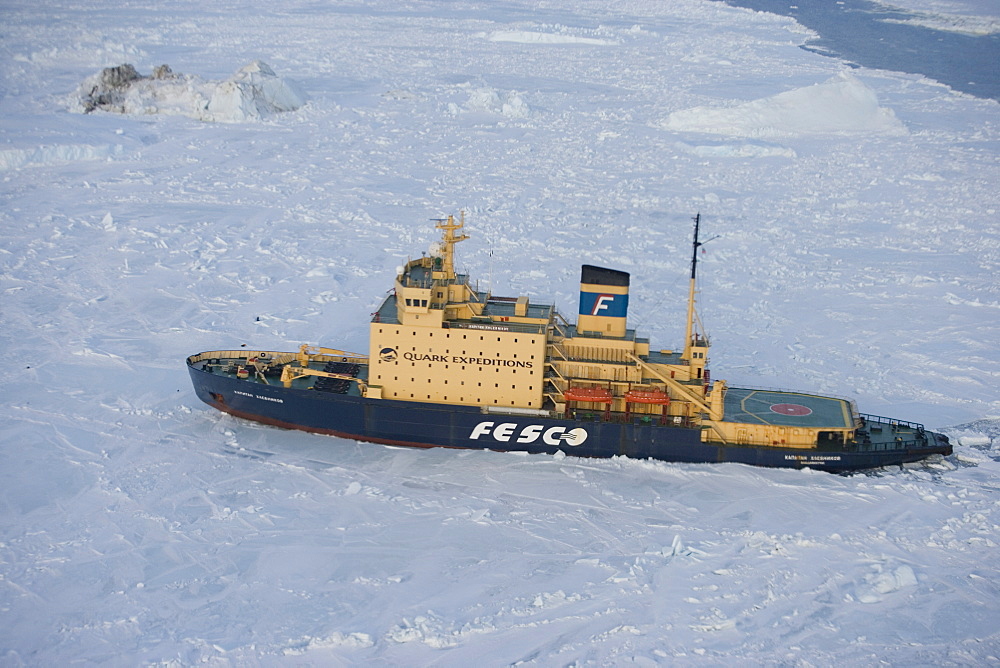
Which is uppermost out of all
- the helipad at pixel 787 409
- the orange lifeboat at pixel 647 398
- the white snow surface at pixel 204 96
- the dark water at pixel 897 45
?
the dark water at pixel 897 45

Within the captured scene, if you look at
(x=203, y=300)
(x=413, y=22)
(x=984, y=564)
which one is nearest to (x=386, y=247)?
(x=203, y=300)

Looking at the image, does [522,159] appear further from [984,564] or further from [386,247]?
[984,564]

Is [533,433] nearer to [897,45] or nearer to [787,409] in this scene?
[787,409]

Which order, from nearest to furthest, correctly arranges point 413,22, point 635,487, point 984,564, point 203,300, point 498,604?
1. point 498,604
2. point 984,564
3. point 635,487
4. point 203,300
5. point 413,22

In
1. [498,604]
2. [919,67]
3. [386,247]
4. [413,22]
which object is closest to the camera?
[498,604]

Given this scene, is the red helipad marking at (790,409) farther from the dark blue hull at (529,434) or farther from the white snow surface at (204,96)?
the white snow surface at (204,96)

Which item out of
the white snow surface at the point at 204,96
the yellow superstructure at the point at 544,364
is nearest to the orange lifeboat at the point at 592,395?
the yellow superstructure at the point at 544,364

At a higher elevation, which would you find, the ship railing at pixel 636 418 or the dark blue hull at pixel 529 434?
the ship railing at pixel 636 418

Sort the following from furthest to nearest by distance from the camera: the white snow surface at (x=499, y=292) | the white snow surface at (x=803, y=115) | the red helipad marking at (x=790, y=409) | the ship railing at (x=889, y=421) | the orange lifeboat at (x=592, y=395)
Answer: the white snow surface at (x=803, y=115)
the ship railing at (x=889, y=421)
the red helipad marking at (x=790, y=409)
the orange lifeboat at (x=592, y=395)
the white snow surface at (x=499, y=292)
